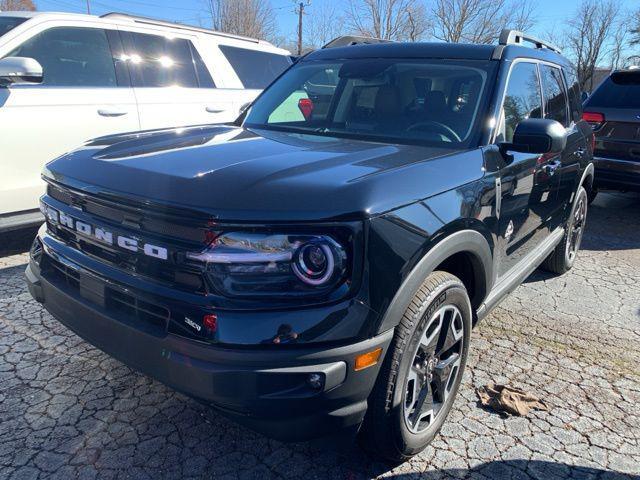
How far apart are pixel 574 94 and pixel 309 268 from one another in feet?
12.7

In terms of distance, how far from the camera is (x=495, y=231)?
2.70 metres

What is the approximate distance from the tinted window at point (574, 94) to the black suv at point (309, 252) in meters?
1.66

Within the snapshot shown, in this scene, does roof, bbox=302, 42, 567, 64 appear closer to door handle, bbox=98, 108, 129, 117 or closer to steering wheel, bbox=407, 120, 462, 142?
steering wheel, bbox=407, 120, 462, 142

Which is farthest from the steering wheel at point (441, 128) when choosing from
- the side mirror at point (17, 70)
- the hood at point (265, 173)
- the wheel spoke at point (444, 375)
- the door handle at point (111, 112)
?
the door handle at point (111, 112)

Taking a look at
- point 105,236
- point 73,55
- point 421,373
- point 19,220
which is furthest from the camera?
point 73,55

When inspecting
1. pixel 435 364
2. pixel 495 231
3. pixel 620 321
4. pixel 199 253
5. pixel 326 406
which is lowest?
pixel 620 321

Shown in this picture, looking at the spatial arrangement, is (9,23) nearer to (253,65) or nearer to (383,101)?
(253,65)

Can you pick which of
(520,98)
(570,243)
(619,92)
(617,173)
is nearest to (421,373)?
(520,98)

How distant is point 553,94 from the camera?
3.88m

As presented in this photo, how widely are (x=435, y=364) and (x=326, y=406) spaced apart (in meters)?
0.79

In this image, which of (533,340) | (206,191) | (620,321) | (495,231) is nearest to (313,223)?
(206,191)

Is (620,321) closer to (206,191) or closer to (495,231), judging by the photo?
(495,231)

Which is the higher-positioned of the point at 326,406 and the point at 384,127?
the point at 384,127

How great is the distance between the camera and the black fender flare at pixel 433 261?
6.34ft
